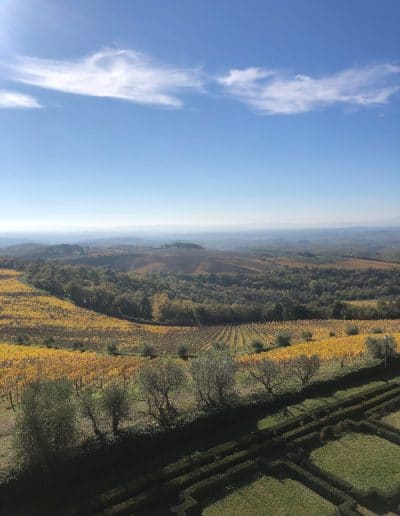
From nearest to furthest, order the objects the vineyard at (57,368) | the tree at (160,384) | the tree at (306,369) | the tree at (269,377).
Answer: the tree at (160,384)
the tree at (269,377)
the tree at (306,369)
the vineyard at (57,368)

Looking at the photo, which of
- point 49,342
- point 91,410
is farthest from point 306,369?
point 49,342

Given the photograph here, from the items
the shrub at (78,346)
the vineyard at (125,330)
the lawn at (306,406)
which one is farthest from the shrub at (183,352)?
the lawn at (306,406)

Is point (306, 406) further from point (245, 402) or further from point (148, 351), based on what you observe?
point (148, 351)

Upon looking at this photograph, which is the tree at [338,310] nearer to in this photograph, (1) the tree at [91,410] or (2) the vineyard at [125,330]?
(2) the vineyard at [125,330]

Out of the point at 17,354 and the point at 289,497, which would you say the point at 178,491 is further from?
the point at 17,354

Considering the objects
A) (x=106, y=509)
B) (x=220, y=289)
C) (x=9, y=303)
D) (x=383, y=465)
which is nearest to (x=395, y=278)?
(x=220, y=289)

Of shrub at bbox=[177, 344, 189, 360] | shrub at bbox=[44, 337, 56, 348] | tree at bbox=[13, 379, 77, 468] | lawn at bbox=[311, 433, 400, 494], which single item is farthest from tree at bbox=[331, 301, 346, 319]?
tree at bbox=[13, 379, 77, 468]

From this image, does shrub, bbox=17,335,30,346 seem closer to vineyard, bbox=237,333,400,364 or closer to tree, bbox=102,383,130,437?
vineyard, bbox=237,333,400,364
